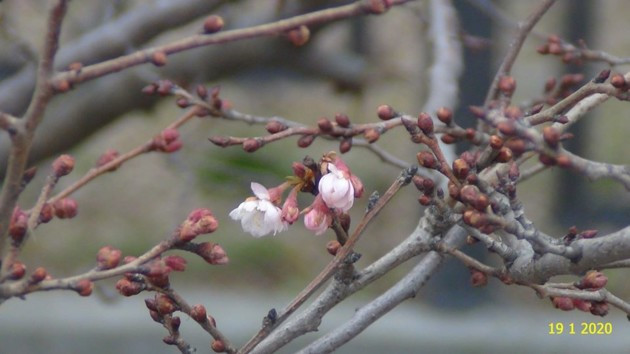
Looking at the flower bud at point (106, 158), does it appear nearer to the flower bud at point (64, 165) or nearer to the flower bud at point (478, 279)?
the flower bud at point (64, 165)

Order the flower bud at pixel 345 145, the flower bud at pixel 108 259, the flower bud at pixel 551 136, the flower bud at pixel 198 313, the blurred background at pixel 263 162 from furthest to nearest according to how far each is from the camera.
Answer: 1. the blurred background at pixel 263 162
2. the flower bud at pixel 345 145
3. the flower bud at pixel 198 313
4. the flower bud at pixel 108 259
5. the flower bud at pixel 551 136

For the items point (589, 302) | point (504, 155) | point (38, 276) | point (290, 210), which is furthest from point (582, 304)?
point (38, 276)

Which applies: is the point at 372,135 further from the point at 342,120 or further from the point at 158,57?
the point at 158,57

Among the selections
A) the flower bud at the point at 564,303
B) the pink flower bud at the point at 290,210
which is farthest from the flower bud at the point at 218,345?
the flower bud at the point at 564,303

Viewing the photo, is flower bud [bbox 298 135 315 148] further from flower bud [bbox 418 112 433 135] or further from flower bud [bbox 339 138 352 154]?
flower bud [bbox 418 112 433 135]

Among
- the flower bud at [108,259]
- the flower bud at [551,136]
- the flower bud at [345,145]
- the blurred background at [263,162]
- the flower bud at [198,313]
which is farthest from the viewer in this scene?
the blurred background at [263,162]

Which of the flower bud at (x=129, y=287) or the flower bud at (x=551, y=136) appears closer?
the flower bud at (x=551, y=136)

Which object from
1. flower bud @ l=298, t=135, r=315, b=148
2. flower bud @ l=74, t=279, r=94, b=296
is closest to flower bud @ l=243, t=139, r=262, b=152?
flower bud @ l=298, t=135, r=315, b=148

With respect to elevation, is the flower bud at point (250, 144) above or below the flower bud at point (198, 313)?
above
